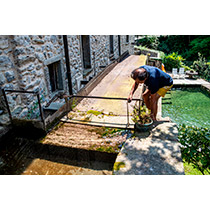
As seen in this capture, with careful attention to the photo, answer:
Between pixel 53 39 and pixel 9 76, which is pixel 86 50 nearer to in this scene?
pixel 53 39

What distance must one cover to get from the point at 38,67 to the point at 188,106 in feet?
26.7

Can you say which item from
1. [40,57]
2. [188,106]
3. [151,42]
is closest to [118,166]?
[40,57]

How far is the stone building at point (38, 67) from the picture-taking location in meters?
4.06

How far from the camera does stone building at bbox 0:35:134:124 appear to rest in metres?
4.06

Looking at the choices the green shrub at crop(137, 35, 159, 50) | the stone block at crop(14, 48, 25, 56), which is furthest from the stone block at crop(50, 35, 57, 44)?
the green shrub at crop(137, 35, 159, 50)

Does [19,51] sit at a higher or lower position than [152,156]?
higher

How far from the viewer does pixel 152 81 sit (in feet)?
13.0

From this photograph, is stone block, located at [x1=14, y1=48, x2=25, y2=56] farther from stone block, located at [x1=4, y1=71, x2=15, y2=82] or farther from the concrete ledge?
the concrete ledge

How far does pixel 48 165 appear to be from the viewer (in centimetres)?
352

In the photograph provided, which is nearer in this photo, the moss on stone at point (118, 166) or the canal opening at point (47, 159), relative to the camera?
the moss on stone at point (118, 166)

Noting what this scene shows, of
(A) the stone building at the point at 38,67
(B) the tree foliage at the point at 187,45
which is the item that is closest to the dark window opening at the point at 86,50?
(A) the stone building at the point at 38,67

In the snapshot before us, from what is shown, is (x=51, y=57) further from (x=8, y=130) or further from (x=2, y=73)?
(x=8, y=130)

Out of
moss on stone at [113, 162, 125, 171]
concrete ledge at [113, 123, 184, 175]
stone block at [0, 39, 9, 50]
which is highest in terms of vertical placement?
stone block at [0, 39, 9, 50]

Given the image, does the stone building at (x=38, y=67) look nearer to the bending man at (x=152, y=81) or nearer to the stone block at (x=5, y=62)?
the stone block at (x=5, y=62)
